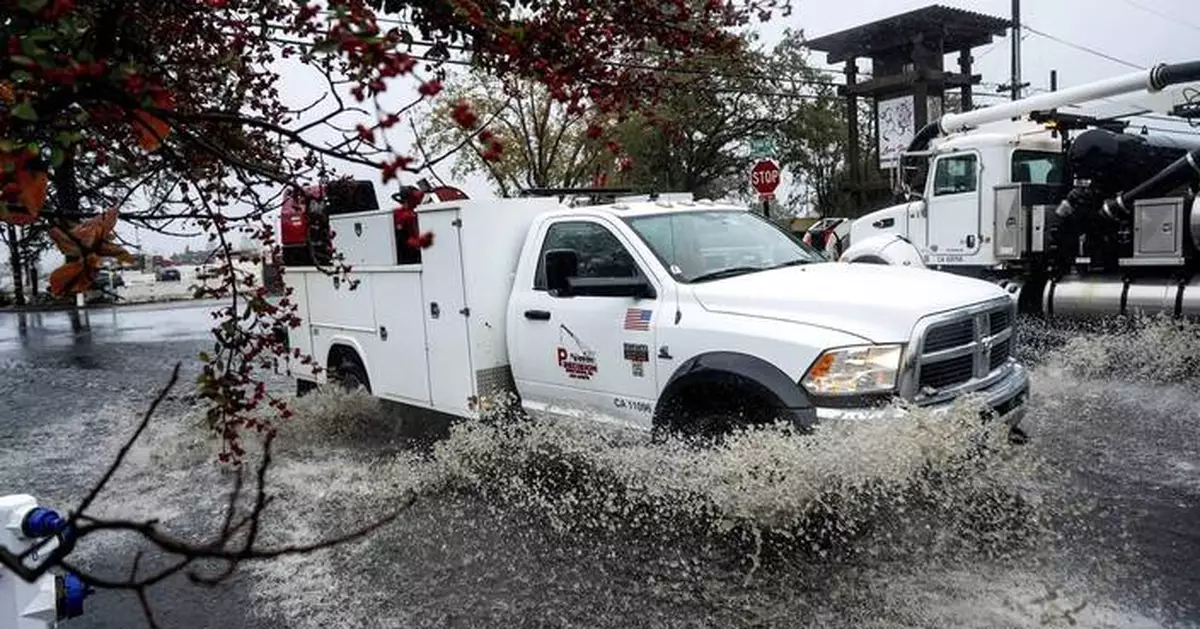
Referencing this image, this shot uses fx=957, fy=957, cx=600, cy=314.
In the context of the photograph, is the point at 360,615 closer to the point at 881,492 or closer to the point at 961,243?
the point at 881,492

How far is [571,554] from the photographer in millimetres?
5219

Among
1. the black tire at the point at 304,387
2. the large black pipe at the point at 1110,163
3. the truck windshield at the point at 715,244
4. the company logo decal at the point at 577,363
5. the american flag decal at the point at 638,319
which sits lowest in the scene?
the black tire at the point at 304,387

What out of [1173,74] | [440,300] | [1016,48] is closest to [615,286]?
[440,300]

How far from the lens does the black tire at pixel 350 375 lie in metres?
8.38

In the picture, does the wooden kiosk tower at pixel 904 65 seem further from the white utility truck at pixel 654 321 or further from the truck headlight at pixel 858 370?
the truck headlight at pixel 858 370

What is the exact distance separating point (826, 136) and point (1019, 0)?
25.7ft

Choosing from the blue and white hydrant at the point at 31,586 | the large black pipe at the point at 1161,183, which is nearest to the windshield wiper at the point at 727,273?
the blue and white hydrant at the point at 31,586

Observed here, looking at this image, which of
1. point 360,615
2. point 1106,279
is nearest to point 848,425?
point 360,615

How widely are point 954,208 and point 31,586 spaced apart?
11680 millimetres

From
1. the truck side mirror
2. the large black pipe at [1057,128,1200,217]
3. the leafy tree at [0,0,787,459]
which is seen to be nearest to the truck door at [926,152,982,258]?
the large black pipe at [1057,128,1200,217]

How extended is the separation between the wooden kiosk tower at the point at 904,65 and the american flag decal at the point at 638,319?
67.3 ft

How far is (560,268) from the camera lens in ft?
20.6

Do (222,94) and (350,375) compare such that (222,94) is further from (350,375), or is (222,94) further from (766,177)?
(766,177)

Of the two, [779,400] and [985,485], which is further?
[985,485]
